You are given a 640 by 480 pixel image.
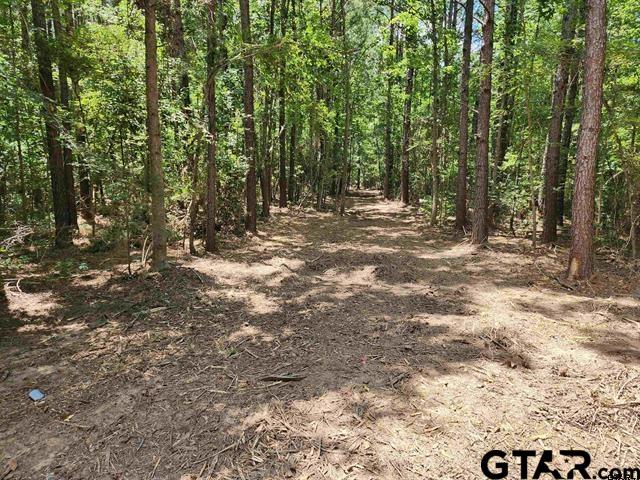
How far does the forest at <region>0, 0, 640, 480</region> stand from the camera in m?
3.10

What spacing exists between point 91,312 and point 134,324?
939 mm

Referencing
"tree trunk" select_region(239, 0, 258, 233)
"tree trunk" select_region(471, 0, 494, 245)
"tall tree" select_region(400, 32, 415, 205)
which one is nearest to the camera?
"tree trunk" select_region(471, 0, 494, 245)

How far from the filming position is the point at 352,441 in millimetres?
2982

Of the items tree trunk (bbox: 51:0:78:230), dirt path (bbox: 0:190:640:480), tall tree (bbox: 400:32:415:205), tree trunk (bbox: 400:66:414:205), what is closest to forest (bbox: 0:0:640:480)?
dirt path (bbox: 0:190:640:480)

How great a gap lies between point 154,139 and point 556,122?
9731 millimetres

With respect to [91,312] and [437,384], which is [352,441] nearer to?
[437,384]

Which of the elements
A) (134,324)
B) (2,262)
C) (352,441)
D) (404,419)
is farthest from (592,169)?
(2,262)

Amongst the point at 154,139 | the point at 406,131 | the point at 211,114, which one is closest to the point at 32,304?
the point at 154,139

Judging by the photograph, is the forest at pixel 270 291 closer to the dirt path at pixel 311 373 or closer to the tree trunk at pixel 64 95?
the dirt path at pixel 311 373

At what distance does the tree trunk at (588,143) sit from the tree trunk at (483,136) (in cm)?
308

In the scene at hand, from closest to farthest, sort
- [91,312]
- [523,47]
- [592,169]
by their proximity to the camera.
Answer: [91,312], [592,169], [523,47]

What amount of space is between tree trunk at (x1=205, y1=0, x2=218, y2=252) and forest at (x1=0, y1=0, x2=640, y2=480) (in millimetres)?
50

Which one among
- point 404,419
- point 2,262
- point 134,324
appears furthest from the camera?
point 134,324

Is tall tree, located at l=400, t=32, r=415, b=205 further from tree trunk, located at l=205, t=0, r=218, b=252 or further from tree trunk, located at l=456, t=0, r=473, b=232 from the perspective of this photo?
tree trunk, located at l=205, t=0, r=218, b=252
